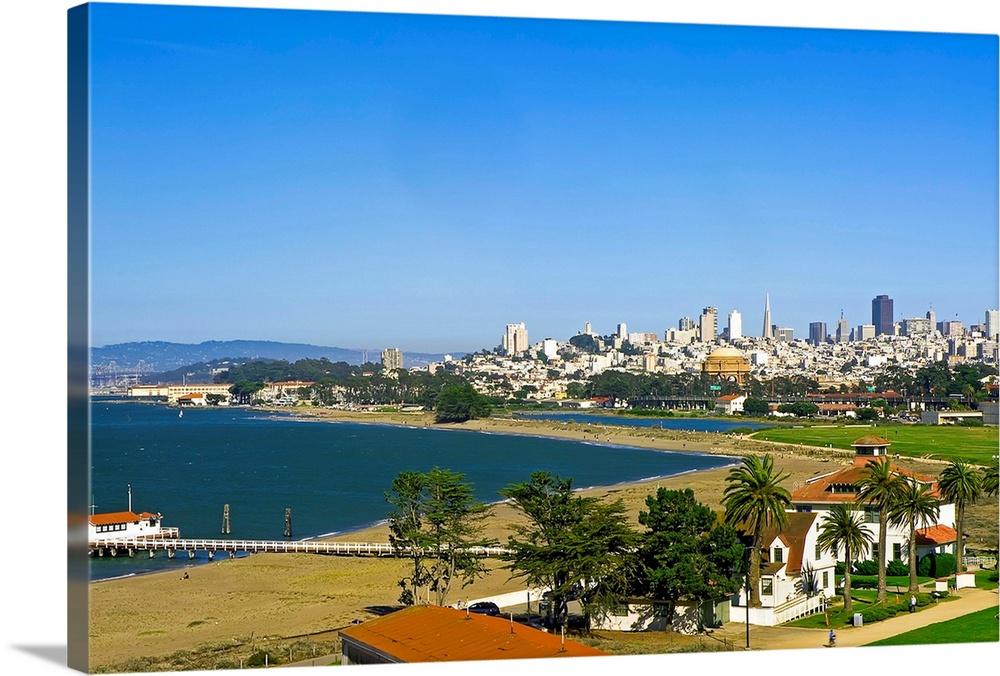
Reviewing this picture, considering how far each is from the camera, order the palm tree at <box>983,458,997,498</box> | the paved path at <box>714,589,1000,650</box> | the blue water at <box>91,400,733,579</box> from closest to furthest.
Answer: the paved path at <box>714,589,1000,650</box> → the palm tree at <box>983,458,997,498</box> → the blue water at <box>91,400,733,579</box>

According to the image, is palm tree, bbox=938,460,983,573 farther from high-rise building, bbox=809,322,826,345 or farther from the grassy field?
high-rise building, bbox=809,322,826,345

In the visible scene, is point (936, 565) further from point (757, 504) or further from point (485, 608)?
point (485, 608)

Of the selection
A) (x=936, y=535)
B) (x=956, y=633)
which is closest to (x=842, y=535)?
(x=936, y=535)

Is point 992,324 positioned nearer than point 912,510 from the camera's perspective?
Yes

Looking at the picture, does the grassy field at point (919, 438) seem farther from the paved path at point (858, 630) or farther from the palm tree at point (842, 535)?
the paved path at point (858, 630)

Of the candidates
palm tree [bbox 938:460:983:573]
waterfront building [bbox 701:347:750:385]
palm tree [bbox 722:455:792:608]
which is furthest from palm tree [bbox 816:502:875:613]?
waterfront building [bbox 701:347:750:385]
